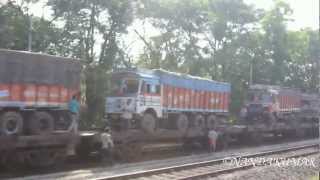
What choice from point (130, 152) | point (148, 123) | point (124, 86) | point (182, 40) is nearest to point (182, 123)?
point (148, 123)

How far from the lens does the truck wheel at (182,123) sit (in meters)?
23.2

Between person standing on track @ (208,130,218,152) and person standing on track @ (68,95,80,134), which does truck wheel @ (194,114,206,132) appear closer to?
person standing on track @ (208,130,218,152)

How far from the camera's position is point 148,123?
826 inches

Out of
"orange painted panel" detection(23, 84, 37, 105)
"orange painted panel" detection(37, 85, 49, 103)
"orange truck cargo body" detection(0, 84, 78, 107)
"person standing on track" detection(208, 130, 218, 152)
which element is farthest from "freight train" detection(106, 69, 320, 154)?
"orange painted panel" detection(23, 84, 37, 105)

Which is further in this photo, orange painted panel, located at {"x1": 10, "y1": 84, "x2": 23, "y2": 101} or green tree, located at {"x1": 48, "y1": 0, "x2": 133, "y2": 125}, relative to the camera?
green tree, located at {"x1": 48, "y1": 0, "x2": 133, "y2": 125}

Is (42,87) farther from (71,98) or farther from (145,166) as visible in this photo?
(145,166)

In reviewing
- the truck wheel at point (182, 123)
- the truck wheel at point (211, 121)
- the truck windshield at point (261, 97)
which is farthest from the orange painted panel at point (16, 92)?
the truck windshield at point (261, 97)

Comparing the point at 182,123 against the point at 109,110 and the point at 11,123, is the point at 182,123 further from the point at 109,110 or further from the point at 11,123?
the point at 11,123

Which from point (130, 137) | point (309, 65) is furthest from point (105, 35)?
point (309, 65)

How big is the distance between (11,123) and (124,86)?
5877mm

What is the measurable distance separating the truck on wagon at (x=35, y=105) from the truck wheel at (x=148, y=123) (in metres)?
3.50

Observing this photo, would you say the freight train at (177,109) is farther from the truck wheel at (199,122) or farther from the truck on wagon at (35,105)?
the truck on wagon at (35,105)

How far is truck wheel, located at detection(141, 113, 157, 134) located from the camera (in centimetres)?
2052

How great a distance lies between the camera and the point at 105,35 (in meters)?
31.5
